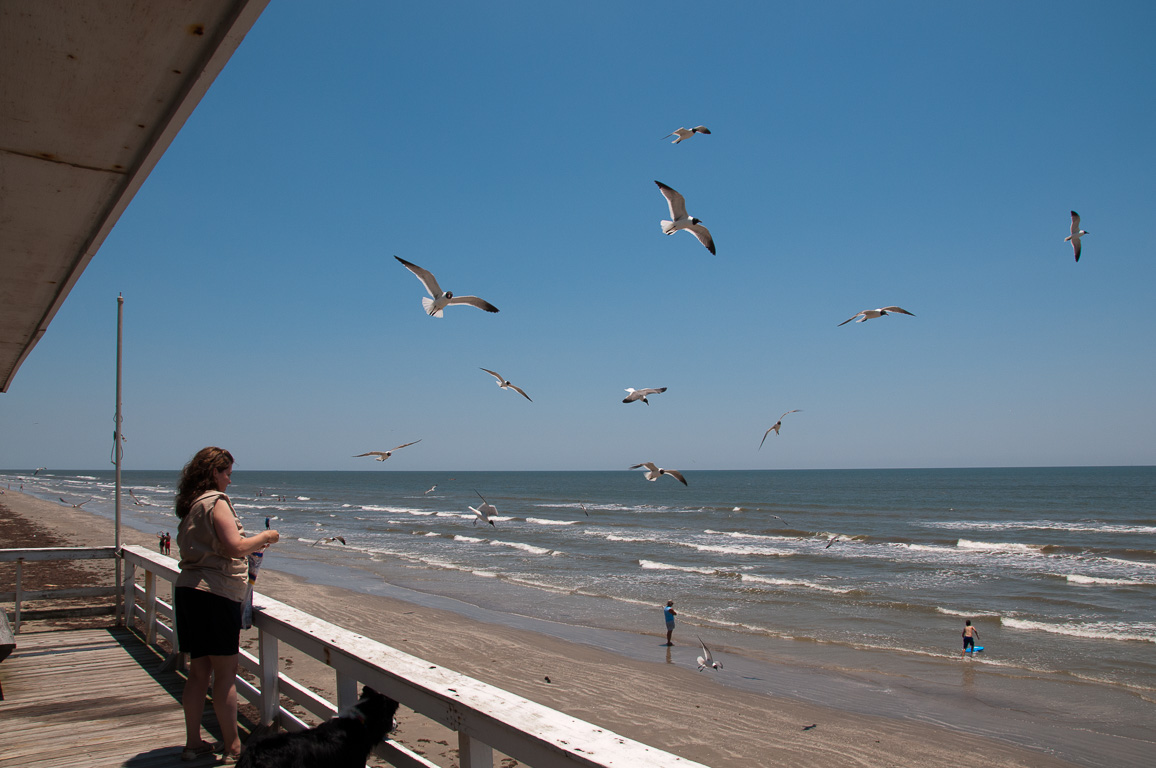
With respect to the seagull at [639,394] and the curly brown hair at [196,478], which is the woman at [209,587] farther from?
the seagull at [639,394]

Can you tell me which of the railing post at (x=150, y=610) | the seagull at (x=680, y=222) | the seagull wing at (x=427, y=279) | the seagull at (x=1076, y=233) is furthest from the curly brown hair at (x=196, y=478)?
the seagull at (x=1076, y=233)

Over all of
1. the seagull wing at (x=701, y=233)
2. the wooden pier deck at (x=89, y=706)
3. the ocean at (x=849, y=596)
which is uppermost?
the seagull wing at (x=701, y=233)

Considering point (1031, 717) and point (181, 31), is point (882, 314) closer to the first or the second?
point (1031, 717)

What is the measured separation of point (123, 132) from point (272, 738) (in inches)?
81.3

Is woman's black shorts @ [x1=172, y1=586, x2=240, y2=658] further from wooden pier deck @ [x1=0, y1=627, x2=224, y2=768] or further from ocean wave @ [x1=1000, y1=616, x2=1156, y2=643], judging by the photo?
ocean wave @ [x1=1000, y1=616, x2=1156, y2=643]

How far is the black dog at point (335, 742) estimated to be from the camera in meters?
2.22

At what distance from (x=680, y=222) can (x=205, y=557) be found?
6.89 metres

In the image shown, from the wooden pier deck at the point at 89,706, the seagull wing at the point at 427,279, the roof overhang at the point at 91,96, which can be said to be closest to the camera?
the roof overhang at the point at 91,96

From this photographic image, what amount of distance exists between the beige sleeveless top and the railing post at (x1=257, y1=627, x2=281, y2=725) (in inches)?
10.9

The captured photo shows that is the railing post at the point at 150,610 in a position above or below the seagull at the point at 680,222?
below

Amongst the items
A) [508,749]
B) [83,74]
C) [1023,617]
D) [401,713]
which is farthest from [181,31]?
[1023,617]

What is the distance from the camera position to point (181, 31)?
6.49ft

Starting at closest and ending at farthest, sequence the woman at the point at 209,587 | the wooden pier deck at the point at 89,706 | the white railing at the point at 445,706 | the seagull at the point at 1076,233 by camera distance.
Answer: the white railing at the point at 445,706 < the woman at the point at 209,587 < the wooden pier deck at the point at 89,706 < the seagull at the point at 1076,233

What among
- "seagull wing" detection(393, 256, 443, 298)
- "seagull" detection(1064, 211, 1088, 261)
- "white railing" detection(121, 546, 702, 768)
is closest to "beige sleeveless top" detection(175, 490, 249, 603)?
"white railing" detection(121, 546, 702, 768)
